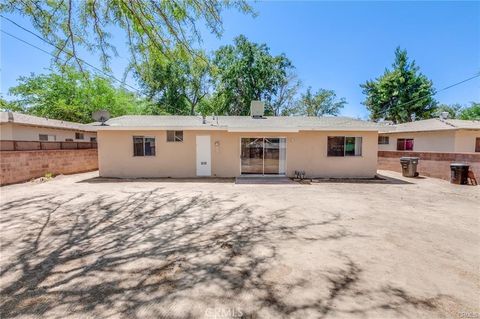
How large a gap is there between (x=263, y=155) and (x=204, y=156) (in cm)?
301

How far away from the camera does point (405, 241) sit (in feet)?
14.3

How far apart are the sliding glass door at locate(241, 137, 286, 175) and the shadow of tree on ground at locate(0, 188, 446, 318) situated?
6371mm

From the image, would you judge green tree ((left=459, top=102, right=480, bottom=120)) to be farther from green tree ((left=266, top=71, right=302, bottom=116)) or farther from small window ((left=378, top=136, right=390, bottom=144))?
green tree ((left=266, top=71, right=302, bottom=116))

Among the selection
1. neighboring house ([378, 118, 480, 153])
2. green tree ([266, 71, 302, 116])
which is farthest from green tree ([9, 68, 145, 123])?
neighboring house ([378, 118, 480, 153])

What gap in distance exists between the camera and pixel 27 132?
1230cm

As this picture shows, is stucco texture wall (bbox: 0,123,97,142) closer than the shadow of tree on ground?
No

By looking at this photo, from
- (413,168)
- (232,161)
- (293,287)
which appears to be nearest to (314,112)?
(413,168)

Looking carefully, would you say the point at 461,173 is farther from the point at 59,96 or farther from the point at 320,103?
the point at 59,96

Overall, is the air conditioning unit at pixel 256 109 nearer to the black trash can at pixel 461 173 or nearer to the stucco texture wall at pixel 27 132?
the black trash can at pixel 461 173

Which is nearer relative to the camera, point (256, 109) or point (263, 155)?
point (263, 155)

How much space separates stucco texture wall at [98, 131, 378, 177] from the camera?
11656mm

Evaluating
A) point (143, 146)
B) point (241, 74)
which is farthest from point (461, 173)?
point (241, 74)

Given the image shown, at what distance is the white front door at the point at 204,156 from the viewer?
11.7 metres

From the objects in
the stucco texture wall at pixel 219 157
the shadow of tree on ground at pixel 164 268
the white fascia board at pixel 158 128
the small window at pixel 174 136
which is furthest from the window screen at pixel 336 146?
the small window at pixel 174 136
